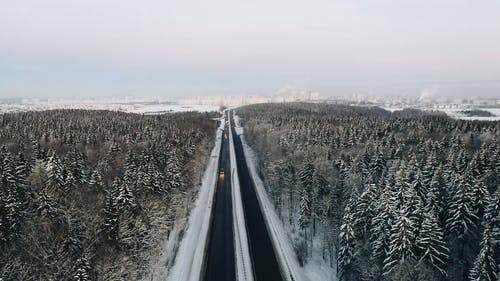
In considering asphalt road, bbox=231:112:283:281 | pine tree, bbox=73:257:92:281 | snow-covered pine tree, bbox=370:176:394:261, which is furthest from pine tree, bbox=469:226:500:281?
pine tree, bbox=73:257:92:281

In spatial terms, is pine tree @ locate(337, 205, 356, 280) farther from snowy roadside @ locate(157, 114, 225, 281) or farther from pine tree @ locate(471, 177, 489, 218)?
snowy roadside @ locate(157, 114, 225, 281)

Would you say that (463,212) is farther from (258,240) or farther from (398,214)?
(258,240)

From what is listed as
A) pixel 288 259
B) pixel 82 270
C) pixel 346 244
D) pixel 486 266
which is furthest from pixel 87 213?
pixel 486 266

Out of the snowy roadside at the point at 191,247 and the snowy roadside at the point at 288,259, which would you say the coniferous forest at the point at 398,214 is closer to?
the snowy roadside at the point at 288,259

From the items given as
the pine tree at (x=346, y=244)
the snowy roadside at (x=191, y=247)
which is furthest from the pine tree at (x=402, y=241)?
the snowy roadside at (x=191, y=247)

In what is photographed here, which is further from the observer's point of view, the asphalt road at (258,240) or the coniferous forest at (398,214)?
the asphalt road at (258,240)

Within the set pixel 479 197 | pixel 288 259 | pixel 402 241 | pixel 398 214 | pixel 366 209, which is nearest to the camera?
pixel 402 241
